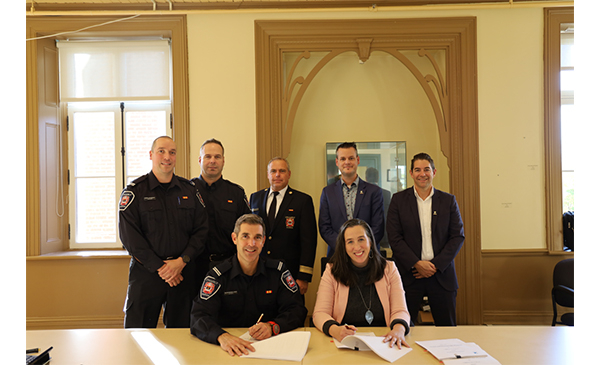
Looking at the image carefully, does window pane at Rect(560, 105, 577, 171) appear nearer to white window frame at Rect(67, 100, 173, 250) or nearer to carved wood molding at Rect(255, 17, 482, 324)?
carved wood molding at Rect(255, 17, 482, 324)

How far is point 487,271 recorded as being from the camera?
396cm

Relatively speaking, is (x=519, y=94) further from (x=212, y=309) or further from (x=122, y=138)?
(x=122, y=138)

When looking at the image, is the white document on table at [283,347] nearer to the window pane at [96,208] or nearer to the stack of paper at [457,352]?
the stack of paper at [457,352]

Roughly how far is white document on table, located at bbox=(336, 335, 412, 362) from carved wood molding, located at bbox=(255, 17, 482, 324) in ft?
8.05

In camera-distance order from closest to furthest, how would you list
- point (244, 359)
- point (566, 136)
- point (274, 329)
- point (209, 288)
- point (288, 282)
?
1. point (244, 359)
2. point (274, 329)
3. point (209, 288)
4. point (288, 282)
5. point (566, 136)

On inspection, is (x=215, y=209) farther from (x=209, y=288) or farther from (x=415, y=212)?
(x=415, y=212)

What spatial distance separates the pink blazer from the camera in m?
2.09

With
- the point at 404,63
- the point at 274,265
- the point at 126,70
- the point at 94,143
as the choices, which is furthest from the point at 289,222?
the point at 94,143

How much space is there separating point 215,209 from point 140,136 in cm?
207

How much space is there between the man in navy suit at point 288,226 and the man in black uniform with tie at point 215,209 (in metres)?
0.32

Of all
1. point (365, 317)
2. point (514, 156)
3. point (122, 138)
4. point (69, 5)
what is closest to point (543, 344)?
point (365, 317)

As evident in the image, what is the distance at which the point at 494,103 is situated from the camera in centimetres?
398

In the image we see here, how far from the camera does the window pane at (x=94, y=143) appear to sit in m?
4.40
